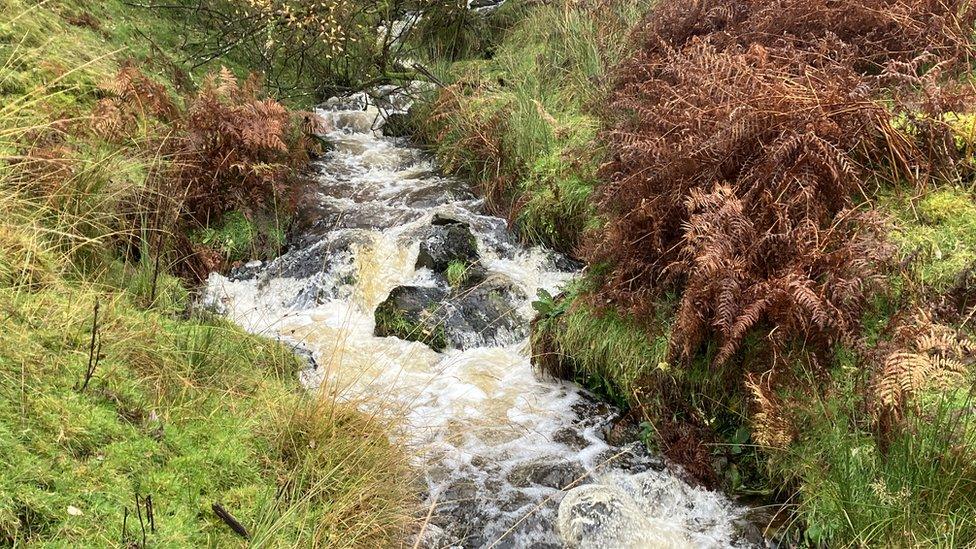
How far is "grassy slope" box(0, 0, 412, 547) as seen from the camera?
83.4 inches

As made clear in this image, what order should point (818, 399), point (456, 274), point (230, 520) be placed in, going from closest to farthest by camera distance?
1. point (230, 520)
2. point (818, 399)
3. point (456, 274)

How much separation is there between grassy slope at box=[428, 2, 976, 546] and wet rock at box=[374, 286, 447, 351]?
114 cm

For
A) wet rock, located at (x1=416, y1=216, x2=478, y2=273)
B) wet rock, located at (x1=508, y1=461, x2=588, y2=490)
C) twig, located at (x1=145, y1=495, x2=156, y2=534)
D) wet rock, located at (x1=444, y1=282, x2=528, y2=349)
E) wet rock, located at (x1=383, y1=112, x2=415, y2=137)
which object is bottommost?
wet rock, located at (x1=508, y1=461, x2=588, y2=490)

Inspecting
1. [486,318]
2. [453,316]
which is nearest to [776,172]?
[486,318]

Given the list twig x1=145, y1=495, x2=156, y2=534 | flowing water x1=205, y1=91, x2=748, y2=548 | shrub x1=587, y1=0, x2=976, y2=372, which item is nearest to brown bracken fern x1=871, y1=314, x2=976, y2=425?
shrub x1=587, y1=0, x2=976, y2=372

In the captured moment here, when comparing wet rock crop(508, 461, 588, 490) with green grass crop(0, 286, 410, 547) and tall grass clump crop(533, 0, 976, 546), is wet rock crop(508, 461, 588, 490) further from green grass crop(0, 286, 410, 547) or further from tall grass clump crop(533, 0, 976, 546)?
green grass crop(0, 286, 410, 547)

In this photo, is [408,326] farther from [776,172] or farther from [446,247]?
[776,172]

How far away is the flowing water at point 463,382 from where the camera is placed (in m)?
3.24

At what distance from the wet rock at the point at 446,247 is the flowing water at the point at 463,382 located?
0.37ft

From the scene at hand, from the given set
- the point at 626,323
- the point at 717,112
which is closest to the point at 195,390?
the point at 626,323

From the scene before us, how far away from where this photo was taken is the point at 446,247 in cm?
656

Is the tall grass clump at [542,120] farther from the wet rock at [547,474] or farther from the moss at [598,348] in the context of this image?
the wet rock at [547,474]

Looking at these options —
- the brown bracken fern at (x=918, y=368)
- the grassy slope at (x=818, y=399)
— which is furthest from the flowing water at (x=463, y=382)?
the brown bracken fern at (x=918, y=368)

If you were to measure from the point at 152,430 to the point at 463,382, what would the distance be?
2.63 metres
